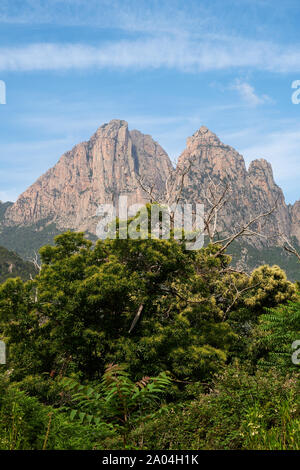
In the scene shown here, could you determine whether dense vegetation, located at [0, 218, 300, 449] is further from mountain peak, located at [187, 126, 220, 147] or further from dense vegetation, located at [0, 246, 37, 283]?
mountain peak, located at [187, 126, 220, 147]

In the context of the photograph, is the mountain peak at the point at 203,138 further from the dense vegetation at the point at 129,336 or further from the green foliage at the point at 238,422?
the green foliage at the point at 238,422

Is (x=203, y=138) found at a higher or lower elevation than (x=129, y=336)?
higher

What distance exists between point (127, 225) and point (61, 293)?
280 centimetres

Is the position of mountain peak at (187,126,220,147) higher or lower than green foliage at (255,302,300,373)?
higher

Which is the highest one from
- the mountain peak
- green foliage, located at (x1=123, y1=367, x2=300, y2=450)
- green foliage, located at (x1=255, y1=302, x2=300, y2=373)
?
the mountain peak

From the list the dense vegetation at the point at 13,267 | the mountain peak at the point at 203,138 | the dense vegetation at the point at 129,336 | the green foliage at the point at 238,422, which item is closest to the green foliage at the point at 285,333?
the dense vegetation at the point at 129,336

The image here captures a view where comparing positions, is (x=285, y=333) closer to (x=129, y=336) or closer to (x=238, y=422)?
(x=238, y=422)

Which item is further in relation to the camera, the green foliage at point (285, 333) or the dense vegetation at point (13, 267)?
the dense vegetation at point (13, 267)

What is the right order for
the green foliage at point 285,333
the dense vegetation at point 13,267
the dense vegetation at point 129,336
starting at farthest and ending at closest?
the dense vegetation at point 13,267 → the green foliage at point 285,333 → the dense vegetation at point 129,336

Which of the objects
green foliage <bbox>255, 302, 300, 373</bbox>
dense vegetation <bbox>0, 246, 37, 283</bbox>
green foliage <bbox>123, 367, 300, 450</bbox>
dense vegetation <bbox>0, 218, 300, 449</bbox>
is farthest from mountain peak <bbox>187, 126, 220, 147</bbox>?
green foliage <bbox>123, 367, 300, 450</bbox>

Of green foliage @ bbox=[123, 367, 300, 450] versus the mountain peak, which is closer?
green foliage @ bbox=[123, 367, 300, 450]

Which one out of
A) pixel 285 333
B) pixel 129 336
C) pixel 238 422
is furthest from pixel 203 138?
pixel 238 422

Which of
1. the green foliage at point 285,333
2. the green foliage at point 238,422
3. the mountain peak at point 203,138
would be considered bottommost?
the green foliage at point 238,422

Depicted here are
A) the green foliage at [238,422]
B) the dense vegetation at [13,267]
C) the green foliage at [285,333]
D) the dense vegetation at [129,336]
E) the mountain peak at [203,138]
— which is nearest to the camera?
the green foliage at [238,422]
